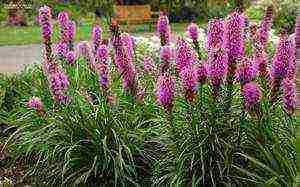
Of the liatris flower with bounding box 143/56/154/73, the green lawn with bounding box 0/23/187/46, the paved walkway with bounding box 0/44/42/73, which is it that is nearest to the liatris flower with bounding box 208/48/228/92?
the liatris flower with bounding box 143/56/154/73

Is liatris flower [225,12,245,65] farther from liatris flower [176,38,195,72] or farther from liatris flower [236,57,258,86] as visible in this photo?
liatris flower [176,38,195,72]

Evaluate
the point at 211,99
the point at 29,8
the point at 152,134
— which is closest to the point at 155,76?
the point at 152,134

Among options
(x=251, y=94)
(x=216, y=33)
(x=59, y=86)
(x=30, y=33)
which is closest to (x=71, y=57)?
(x=59, y=86)

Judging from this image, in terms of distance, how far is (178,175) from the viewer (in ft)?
12.7

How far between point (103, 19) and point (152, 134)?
16506 mm

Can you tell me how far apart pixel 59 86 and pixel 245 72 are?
1.53 m

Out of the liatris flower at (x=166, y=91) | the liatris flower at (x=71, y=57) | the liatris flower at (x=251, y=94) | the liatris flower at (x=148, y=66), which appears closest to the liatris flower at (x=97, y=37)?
the liatris flower at (x=71, y=57)

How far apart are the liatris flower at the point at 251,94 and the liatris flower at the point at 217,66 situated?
0.16m

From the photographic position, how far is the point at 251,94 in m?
3.62

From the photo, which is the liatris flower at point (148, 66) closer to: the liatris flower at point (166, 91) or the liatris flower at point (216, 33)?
the liatris flower at point (216, 33)

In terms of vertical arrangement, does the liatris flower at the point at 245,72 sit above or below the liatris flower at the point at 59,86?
above

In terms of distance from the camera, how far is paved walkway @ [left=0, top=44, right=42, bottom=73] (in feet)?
40.9

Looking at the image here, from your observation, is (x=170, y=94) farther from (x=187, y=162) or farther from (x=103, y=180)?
(x=103, y=180)

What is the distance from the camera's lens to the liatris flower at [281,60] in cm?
360
